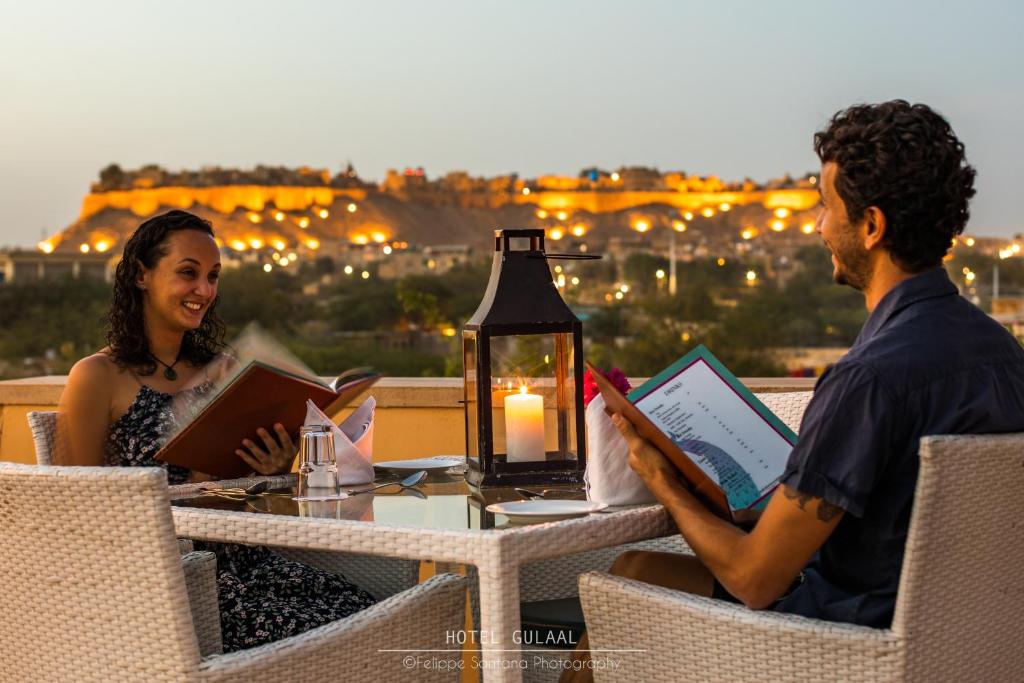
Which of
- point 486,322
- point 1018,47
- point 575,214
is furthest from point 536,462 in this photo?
point 575,214

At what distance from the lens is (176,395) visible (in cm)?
207

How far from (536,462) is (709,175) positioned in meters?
71.2

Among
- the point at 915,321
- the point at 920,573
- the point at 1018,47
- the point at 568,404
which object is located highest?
the point at 1018,47

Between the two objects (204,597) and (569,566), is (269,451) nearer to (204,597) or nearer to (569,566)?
(204,597)

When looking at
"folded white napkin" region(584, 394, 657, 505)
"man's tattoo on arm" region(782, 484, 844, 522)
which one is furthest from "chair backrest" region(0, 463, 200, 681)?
"man's tattoo on arm" region(782, 484, 844, 522)

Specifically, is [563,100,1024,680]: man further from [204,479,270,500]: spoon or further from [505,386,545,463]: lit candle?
[204,479,270,500]: spoon

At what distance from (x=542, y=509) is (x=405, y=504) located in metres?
0.21

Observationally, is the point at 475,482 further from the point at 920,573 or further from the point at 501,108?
the point at 501,108

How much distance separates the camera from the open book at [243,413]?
5.37 ft

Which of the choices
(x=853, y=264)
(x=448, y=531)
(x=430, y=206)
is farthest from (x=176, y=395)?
(x=430, y=206)

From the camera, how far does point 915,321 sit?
127 centimetres

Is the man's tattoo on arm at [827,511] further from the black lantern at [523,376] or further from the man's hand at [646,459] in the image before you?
the black lantern at [523,376]

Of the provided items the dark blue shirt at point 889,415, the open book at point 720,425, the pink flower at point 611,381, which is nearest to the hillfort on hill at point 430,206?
the pink flower at point 611,381

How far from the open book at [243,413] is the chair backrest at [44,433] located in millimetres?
339
